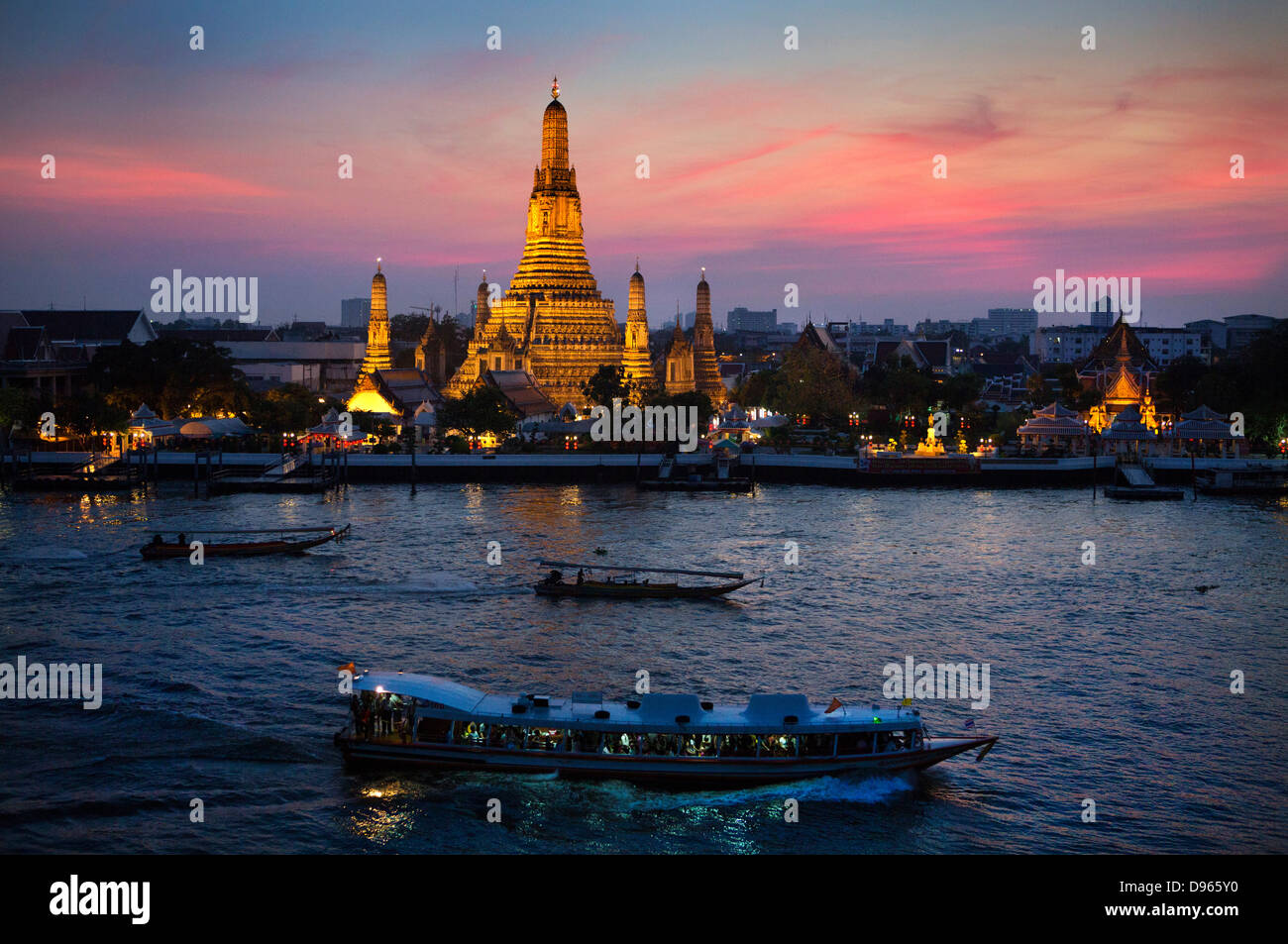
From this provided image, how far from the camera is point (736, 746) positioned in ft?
78.2

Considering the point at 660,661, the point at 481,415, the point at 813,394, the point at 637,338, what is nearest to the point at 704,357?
the point at 637,338

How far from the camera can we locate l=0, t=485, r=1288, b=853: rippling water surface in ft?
72.7

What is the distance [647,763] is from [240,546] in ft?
85.3

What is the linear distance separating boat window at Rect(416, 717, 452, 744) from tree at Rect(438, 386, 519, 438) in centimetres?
5263

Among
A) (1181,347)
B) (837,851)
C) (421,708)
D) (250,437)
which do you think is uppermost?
(1181,347)

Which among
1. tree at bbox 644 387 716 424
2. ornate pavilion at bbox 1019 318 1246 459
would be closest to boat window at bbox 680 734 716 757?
ornate pavilion at bbox 1019 318 1246 459

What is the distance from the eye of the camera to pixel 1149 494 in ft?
206

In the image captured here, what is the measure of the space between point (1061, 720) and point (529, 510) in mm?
33582

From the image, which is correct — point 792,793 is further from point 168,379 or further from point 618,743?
point 168,379

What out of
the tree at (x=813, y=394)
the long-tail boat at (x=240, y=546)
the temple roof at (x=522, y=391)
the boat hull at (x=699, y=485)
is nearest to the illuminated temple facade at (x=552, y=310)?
the temple roof at (x=522, y=391)

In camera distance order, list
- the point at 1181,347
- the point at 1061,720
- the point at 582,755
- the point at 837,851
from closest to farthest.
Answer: the point at 837,851 < the point at 582,755 < the point at 1061,720 < the point at 1181,347

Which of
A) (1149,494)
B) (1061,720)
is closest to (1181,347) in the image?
(1149,494)

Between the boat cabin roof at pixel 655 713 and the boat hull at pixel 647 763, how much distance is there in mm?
553

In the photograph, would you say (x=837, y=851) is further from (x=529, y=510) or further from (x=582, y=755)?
(x=529, y=510)
